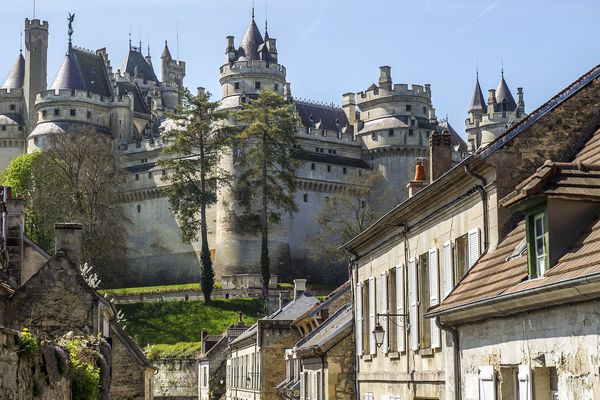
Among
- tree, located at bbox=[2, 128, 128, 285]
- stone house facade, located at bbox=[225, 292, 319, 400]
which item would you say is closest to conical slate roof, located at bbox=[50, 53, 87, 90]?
tree, located at bbox=[2, 128, 128, 285]

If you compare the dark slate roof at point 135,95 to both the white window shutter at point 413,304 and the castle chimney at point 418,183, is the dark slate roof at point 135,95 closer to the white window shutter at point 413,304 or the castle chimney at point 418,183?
the castle chimney at point 418,183

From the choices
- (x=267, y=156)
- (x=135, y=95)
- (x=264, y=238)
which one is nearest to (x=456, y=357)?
(x=264, y=238)

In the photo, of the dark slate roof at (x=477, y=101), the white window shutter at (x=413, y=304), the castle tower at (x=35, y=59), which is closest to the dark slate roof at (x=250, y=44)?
the castle tower at (x=35, y=59)

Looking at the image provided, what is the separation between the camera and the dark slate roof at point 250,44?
9256cm

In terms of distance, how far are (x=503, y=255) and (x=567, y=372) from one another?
2.67 meters

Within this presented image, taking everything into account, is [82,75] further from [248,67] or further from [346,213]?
[346,213]

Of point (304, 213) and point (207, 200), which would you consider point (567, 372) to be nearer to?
point (207, 200)

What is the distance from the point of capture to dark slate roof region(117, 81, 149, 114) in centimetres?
10744

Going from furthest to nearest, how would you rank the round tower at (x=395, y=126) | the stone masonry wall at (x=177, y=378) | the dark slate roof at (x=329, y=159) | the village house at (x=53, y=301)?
the round tower at (x=395, y=126) → the dark slate roof at (x=329, y=159) → the stone masonry wall at (x=177, y=378) → the village house at (x=53, y=301)

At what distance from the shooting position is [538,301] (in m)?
11.1

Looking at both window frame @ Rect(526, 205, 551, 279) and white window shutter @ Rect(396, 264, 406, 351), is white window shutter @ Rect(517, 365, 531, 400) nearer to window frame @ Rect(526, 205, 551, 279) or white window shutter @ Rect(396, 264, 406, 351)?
window frame @ Rect(526, 205, 551, 279)

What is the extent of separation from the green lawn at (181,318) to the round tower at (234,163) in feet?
18.3

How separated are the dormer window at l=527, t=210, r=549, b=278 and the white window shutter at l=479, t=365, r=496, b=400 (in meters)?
1.53

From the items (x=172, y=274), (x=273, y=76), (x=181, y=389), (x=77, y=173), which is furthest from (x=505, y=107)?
(x=181, y=389)
